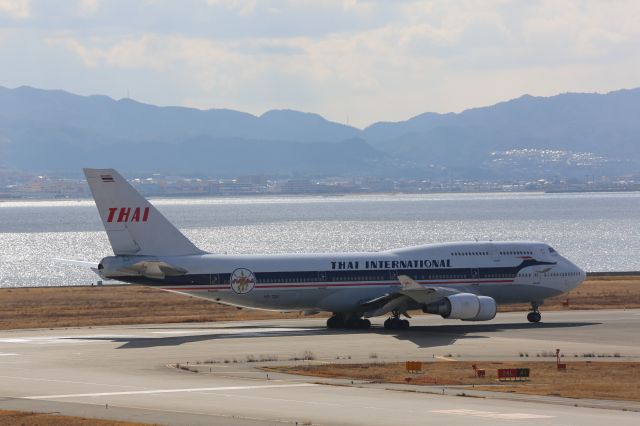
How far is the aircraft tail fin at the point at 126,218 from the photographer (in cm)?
5441

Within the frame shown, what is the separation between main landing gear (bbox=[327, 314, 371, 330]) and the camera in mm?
59031

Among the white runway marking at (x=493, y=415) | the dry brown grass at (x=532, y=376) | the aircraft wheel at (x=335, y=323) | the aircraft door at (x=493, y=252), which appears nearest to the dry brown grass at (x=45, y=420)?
the white runway marking at (x=493, y=415)

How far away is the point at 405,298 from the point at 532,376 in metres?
17.2

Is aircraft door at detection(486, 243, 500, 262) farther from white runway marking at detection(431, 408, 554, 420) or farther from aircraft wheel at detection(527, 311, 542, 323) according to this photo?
white runway marking at detection(431, 408, 554, 420)

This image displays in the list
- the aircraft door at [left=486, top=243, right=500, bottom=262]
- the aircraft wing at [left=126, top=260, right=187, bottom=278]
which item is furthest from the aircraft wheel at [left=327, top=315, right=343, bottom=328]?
the aircraft wing at [left=126, top=260, right=187, bottom=278]

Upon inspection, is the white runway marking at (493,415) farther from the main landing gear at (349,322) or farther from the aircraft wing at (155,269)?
the main landing gear at (349,322)

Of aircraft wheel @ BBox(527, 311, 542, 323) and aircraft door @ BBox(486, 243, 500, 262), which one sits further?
aircraft wheel @ BBox(527, 311, 542, 323)

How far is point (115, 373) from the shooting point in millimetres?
41594

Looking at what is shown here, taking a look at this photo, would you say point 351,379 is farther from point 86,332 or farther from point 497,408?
point 86,332

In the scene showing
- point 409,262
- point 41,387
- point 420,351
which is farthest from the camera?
point 409,262

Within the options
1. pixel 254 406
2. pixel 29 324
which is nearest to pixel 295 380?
pixel 254 406

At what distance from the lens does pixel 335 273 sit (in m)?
58.2

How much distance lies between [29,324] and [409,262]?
19932mm

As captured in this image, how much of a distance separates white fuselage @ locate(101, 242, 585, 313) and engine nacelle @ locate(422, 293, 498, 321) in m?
3.32
